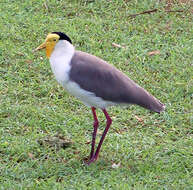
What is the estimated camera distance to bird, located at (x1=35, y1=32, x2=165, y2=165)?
546 cm

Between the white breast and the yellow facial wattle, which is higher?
the yellow facial wattle

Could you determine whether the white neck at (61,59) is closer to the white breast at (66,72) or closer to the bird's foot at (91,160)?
the white breast at (66,72)

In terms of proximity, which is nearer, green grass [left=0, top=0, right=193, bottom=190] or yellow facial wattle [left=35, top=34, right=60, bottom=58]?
green grass [left=0, top=0, right=193, bottom=190]

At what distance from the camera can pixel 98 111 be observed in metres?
6.85

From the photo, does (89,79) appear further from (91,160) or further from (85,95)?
(91,160)

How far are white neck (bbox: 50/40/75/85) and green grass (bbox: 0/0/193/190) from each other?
924 millimetres

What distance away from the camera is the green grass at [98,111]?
5.48 m

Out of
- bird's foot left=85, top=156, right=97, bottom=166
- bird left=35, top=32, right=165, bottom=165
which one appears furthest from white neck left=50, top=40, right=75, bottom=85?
bird's foot left=85, top=156, right=97, bottom=166

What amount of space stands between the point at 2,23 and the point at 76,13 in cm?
136

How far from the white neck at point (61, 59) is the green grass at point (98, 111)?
3.03 feet

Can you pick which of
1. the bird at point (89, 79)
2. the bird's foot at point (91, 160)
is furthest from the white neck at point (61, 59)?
the bird's foot at point (91, 160)

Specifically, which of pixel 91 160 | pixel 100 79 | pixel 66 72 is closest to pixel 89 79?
pixel 100 79

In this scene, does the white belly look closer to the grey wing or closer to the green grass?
the grey wing

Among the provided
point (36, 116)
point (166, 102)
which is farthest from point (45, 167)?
point (166, 102)
